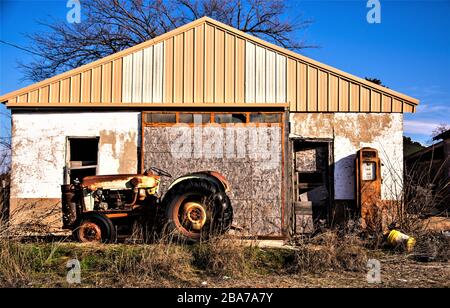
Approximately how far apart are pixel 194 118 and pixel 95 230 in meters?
3.56

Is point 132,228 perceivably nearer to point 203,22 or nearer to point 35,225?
point 35,225

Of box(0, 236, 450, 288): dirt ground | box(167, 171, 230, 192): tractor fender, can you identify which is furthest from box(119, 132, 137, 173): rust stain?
box(0, 236, 450, 288): dirt ground

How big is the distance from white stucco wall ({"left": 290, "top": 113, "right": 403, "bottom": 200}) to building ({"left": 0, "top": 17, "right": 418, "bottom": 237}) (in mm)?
23

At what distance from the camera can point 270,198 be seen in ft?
34.3

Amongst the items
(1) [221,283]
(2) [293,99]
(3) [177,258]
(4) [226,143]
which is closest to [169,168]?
(4) [226,143]

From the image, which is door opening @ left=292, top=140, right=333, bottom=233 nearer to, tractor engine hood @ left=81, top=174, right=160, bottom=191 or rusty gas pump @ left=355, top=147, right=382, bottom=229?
rusty gas pump @ left=355, top=147, right=382, bottom=229

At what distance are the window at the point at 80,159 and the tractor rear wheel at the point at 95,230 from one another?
2.39 meters

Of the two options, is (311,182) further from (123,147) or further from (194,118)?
(123,147)

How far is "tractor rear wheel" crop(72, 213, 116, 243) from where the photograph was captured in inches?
336

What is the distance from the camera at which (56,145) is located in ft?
35.5
